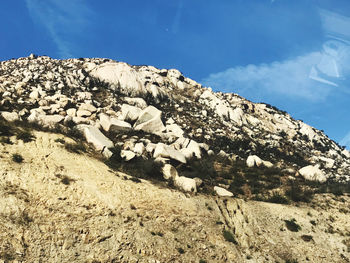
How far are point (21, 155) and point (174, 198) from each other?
13.2 m

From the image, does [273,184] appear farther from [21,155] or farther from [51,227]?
[21,155]

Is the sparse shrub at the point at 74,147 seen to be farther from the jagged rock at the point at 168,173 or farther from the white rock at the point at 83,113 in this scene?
the white rock at the point at 83,113

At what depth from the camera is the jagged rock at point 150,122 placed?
40344 millimetres

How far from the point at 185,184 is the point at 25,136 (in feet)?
50.9

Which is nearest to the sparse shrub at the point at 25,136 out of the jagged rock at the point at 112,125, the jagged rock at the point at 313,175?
the jagged rock at the point at 112,125

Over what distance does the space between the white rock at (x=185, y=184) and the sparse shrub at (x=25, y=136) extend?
46.5 feet

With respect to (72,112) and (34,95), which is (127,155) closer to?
(72,112)

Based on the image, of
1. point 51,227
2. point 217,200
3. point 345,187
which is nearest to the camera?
point 51,227

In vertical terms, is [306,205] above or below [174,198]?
above

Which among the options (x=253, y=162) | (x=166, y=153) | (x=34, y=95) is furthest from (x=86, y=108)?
(x=253, y=162)

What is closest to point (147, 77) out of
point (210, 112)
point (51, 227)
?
point (210, 112)

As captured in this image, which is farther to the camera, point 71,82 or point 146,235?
point 71,82

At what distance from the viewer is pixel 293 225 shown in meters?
20.8

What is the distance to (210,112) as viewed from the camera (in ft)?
256
